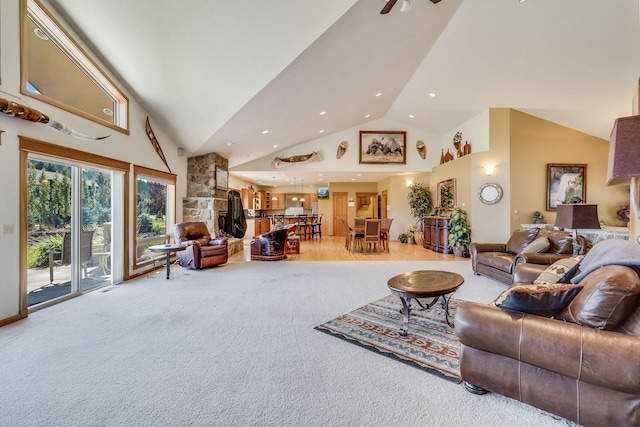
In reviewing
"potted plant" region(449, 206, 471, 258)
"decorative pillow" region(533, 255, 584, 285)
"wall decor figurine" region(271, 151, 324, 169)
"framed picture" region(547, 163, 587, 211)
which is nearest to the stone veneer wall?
"wall decor figurine" region(271, 151, 324, 169)

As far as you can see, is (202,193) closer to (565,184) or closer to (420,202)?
(420,202)

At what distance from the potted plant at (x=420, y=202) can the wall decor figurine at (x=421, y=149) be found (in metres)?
1.04

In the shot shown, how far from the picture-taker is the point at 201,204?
→ 6.93 metres

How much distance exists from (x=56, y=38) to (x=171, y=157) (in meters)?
2.83

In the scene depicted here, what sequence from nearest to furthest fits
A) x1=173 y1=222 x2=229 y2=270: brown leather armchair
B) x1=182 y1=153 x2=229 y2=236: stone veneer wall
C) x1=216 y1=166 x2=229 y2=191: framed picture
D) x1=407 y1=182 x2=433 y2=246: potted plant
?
1. x1=173 y1=222 x2=229 y2=270: brown leather armchair
2. x1=182 y1=153 x2=229 y2=236: stone veneer wall
3. x1=216 y1=166 x2=229 y2=191: framed picture
4. x1=407 y1=182 x2=433 y2=246: potted plant

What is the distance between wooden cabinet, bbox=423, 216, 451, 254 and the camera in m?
7.38

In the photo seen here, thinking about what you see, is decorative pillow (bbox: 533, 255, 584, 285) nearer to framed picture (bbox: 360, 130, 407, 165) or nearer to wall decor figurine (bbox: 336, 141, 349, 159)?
framed picture (bbox: 360, 130, 407, 165)

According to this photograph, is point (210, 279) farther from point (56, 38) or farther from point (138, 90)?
point (56, 38)

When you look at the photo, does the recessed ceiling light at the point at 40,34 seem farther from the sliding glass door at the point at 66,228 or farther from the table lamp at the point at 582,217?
the table lamp at the point at 582,217

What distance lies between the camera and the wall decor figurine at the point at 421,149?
29.1 ft

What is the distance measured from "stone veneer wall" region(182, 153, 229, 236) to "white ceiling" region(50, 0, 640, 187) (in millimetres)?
678

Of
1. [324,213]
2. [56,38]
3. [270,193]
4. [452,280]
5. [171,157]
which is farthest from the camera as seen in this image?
[270,193]

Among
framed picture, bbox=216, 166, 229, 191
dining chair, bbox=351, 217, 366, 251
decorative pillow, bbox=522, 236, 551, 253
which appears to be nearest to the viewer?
decorative pillow, bbox=522, 236, 551, 253

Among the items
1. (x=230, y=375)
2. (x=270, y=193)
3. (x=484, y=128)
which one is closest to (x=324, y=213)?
(x=270, y=193)
